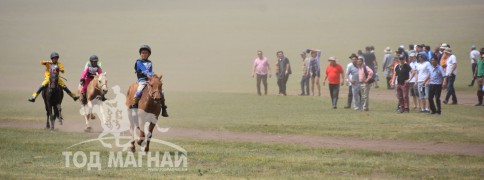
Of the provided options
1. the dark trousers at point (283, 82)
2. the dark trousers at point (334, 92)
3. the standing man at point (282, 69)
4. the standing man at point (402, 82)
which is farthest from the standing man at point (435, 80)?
the dark trousers at point (283, 82)

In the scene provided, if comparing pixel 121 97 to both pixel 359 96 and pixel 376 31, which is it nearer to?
pixel 359 96

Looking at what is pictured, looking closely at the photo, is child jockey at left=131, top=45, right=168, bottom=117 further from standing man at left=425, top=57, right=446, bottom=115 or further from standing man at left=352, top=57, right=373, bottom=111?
standing man at left=352, top=57, right=373, bottom=111

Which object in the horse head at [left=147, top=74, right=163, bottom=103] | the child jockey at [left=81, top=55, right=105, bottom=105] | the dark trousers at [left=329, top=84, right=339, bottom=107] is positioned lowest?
the dark trousers at [left=329, top=84, right=339, bottom=107]

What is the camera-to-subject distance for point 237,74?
65062 mm

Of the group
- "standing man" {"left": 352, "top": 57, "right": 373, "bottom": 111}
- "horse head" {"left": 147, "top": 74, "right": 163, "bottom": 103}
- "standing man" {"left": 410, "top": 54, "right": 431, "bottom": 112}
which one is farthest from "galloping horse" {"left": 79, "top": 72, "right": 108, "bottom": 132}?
"standing man" {"left": 410, "top": 54, "right": 431, "bottom": 112}

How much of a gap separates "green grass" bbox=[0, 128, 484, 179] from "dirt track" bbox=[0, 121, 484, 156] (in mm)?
1217

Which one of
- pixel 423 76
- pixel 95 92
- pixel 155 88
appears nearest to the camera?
pixel 155 88

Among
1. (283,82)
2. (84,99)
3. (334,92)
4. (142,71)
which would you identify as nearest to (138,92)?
(142,71)

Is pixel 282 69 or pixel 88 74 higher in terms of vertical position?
pixel 282 69

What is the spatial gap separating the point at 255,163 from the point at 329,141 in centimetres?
562

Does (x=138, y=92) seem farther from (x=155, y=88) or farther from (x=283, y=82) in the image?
(x=283, y=82)

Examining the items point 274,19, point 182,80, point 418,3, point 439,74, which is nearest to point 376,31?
point 274,19

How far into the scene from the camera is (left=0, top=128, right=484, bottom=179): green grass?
17125 mm

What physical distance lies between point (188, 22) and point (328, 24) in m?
14.4
